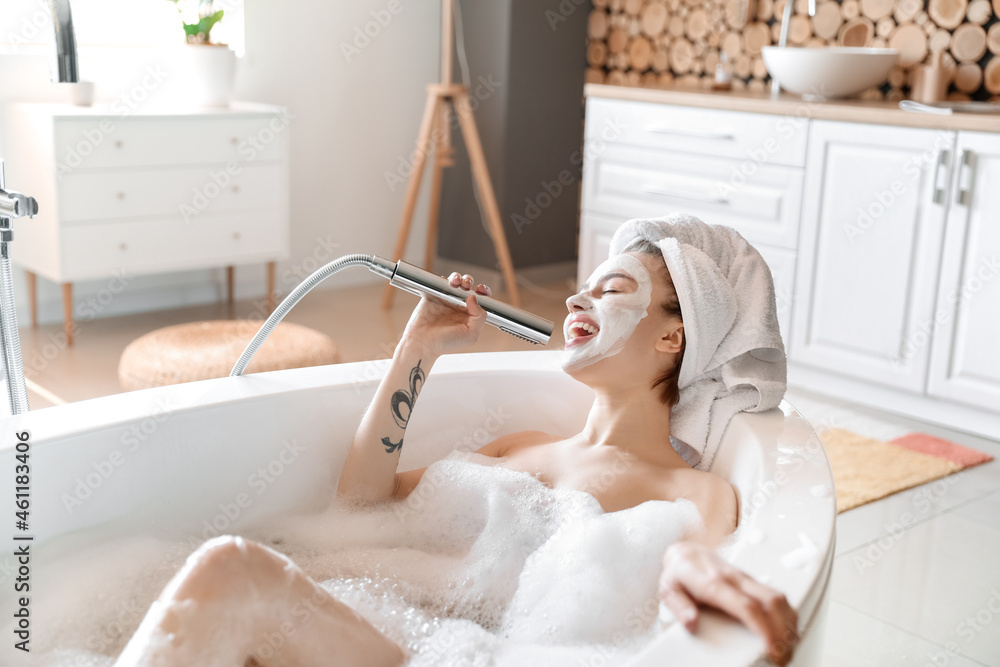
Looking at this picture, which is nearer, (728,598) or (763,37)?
(728,598)

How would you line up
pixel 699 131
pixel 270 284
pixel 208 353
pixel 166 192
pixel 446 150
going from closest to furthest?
pixel 208 353 < pixel 699 131 < pixel 166 192 < pixel 270 284 < pixel 446 150

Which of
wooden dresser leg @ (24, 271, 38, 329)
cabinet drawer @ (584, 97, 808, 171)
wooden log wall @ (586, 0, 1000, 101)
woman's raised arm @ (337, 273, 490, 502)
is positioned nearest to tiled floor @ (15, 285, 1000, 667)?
wooden dresser leg @ (24, 271, 38, 329)

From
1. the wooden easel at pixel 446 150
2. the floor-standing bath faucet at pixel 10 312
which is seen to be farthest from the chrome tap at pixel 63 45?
the wooden easel at pixel 446 150

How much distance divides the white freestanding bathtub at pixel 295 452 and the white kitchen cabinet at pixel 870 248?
4.68 ft

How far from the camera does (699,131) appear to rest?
324 cm

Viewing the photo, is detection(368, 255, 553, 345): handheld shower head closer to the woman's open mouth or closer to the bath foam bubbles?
the woman's open mouth

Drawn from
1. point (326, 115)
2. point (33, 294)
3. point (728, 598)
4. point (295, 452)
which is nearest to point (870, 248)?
point (295, 452)

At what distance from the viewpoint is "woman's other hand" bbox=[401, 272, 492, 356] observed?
1.57 metres

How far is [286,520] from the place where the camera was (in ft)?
5.41

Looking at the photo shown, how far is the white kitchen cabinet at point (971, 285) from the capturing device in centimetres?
263

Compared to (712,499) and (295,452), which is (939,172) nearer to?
(712,499)

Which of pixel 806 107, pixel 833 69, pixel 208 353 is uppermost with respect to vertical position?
pixel 833 69

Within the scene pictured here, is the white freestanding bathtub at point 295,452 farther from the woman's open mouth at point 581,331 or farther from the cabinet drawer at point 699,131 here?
the cabinet drawer at point 699,131

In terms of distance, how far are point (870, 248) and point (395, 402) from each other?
1.83 meters
